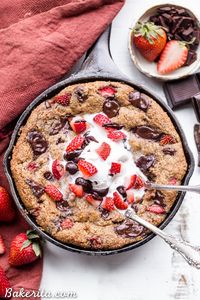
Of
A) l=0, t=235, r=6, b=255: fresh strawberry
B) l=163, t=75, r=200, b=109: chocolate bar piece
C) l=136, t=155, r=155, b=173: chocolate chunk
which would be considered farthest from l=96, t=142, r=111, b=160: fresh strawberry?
l=0, t=235, r=6, b=255: fresh strawberry

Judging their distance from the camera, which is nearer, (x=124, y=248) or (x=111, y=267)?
(x=124, y=248)

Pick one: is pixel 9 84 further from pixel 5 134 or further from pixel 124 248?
pixel 124 248

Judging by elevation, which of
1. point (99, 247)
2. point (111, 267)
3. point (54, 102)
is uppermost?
point (54, 102)

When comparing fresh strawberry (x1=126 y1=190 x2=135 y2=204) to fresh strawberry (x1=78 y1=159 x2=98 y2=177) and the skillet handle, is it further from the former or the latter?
the skillet handle

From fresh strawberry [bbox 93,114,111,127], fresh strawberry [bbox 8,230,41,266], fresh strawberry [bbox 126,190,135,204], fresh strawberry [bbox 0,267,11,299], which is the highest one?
fresh strawberry [bbox 93,114,111,127]

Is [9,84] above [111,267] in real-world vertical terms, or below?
above

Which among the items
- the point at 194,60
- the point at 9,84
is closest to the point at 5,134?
the point at 9,84

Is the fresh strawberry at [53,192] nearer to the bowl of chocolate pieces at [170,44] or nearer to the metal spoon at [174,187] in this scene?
the metal spoon at [174,187]
